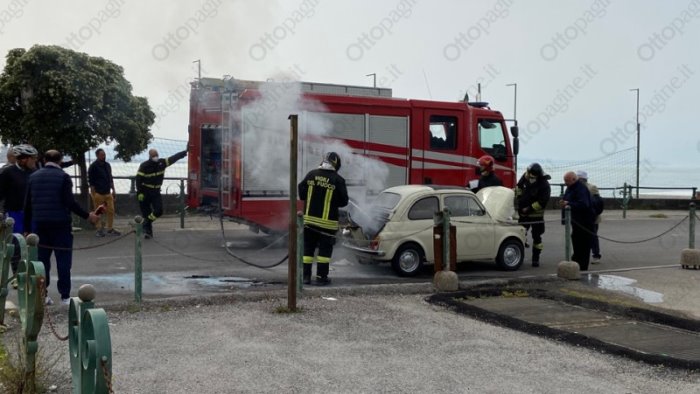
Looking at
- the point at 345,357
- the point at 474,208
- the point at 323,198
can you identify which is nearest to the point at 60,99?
the point at 323,198

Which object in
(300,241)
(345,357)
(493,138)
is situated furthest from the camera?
(493,138)

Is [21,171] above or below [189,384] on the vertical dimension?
above

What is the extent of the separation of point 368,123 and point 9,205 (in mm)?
7034

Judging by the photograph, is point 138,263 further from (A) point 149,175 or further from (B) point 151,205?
(A) point 149,175

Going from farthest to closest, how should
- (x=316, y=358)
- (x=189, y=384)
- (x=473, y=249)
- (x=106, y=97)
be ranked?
1. (x=106, y=97)
2. (x=473, y=249)
3. (x=316, y=358)
4. (x=189, y=384)

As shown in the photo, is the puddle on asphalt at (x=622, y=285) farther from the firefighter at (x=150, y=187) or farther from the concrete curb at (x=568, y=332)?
the firefighter at (x=150, y=187)

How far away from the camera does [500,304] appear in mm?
8930

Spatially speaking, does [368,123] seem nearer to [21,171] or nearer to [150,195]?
[150,195]

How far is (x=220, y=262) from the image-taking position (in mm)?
12328

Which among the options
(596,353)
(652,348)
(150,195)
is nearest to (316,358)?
(596,353)

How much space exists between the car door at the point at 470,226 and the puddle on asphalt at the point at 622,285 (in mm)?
1598

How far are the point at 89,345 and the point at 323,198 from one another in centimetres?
642

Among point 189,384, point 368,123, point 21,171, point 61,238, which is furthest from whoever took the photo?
point 368,123

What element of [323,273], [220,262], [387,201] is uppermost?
[387,201]
